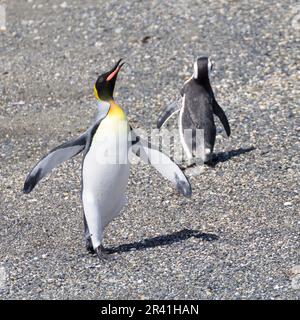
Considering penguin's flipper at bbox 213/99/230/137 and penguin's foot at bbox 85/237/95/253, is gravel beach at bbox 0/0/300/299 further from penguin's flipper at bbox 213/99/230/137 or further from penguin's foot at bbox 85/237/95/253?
penguin's flipper at bbox 213/99/230/137

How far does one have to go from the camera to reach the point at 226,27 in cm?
1167

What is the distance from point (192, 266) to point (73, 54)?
533 centimetres

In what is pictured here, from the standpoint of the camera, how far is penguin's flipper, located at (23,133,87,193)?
6.99 meters

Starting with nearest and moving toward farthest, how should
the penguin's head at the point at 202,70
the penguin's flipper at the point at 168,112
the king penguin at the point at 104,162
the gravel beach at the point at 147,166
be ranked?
the gravel beach at the point at 147,166 → the king penguin at the point at 104,162 → the penguin's head at the point at 202,70 → the penguin's flipper at the point at 168,112

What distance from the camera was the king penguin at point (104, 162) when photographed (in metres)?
7.04

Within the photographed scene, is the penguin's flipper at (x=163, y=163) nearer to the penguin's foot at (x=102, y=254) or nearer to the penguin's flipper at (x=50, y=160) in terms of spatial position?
the penguin's flipper at (x=50, y=160)

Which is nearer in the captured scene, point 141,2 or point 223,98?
point 223,98

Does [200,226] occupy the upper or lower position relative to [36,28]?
upper

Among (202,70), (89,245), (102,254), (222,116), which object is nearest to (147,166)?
(222,116)

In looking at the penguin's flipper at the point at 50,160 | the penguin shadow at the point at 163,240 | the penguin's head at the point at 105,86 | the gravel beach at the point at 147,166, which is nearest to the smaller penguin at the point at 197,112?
the gravel beach at the point at 147,166

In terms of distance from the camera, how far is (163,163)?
719 centimetres

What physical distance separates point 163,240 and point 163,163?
0.53 metres
